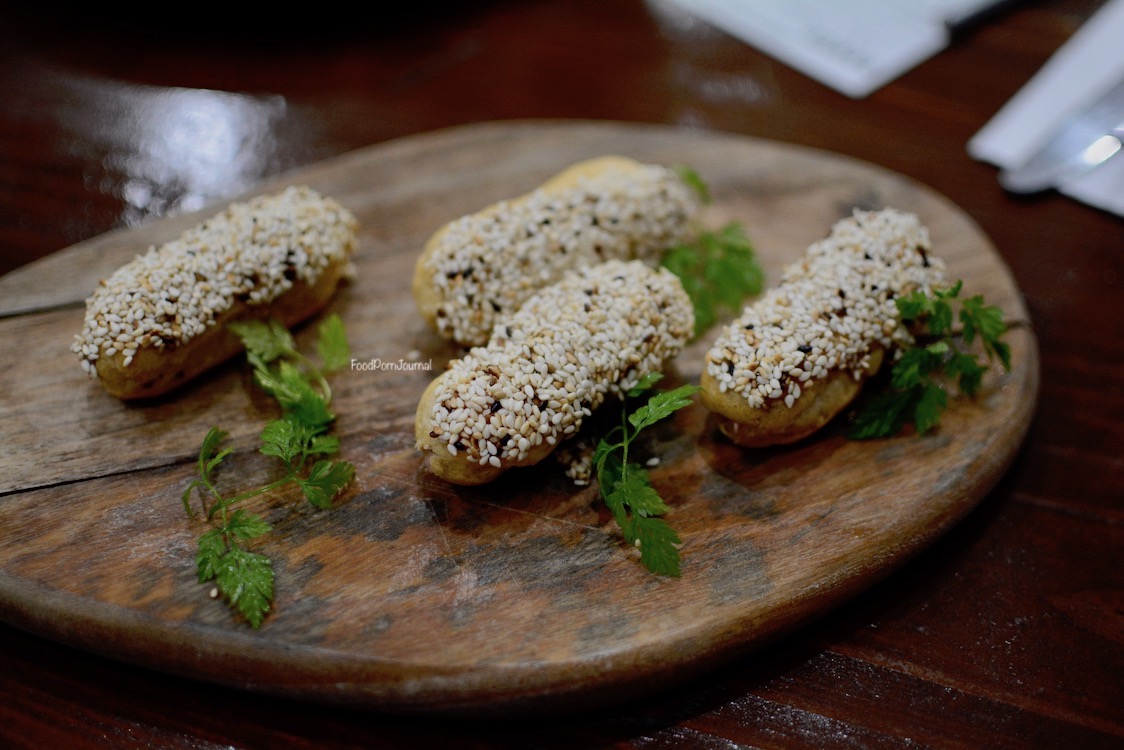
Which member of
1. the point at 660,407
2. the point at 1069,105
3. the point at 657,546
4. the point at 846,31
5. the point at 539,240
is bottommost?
the point at 657,546

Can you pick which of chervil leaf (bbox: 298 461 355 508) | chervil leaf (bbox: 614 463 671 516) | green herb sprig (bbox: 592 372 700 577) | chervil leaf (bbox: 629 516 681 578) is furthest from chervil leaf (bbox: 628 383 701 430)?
chervil leaf (bbox: 298 461 355 508)

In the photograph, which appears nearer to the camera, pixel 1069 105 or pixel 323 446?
pixel 323 446

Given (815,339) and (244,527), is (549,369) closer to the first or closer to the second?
(815,339)

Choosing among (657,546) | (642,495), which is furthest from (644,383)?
(657,546)

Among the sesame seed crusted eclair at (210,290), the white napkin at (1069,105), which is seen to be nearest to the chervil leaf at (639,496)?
the sesame seed crusted eclair at (210,290)

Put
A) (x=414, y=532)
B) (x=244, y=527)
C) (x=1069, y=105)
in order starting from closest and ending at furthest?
(x=244, y=527), (x=414, y=532), (x=1069, y=105)

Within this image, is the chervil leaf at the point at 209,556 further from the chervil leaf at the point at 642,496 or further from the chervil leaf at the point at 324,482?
the chervil leaf at the point at 642,496

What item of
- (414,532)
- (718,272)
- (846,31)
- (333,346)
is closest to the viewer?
(414,532)

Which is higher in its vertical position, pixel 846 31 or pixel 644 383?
pixel 846 31
